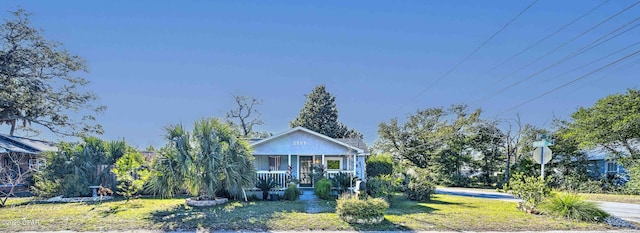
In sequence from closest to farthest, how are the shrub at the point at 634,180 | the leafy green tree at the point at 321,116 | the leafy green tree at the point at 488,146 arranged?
the shrub at the point at 634,180 < the leafy green tree at the point at 488,146 < the leafy green tree at the point at 321,116

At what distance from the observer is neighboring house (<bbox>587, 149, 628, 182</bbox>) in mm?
24391

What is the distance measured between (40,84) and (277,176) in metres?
15.7

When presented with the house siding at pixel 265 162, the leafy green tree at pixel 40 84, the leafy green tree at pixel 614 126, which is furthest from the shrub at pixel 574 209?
the leafy green tree at pixel 40 84

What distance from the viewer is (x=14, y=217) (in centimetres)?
966

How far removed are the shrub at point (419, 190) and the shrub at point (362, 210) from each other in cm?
649

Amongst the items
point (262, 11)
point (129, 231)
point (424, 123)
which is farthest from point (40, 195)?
point (424, 123)

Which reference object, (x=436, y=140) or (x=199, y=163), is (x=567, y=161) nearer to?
(x=436, y=140)

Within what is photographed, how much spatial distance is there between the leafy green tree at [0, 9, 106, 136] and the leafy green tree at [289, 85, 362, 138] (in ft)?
85.5

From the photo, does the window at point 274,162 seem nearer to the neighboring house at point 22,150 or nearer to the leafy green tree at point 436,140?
the neighboring house at point 22,150

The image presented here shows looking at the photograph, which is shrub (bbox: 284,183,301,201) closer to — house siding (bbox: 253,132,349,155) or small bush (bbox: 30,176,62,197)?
house siding (bbox: 253,132,349,155)

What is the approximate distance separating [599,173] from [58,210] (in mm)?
31756

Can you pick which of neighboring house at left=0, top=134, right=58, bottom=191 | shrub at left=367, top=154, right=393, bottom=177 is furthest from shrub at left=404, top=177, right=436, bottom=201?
neighboring house at left=0, top=134, right=58, bottom=191

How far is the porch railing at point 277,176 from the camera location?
16.7 m

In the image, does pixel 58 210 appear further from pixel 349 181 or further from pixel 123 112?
pixel 123 112
